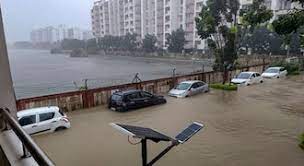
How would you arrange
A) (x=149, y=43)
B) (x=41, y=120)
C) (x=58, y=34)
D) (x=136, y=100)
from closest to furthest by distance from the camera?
(x=41, y=120), (x=136, y=100), (x=149, y=43), (x=58, y=34)

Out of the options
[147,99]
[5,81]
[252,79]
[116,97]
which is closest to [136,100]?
[147,99]

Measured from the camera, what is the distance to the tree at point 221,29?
1950cm

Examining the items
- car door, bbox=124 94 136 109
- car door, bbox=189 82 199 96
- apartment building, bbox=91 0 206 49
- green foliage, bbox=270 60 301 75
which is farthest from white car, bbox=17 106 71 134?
apartment building, bbox=91 0 206 49

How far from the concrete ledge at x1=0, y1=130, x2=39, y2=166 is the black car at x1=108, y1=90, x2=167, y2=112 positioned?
10.6m

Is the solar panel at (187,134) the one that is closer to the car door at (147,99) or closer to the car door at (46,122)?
the car door at (46,122)

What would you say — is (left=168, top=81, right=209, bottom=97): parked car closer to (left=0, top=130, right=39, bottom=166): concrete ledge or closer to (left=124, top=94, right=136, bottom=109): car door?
(left=124, top=94, right=136, bottom=109): car door

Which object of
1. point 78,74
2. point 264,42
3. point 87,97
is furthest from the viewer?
point 264,42

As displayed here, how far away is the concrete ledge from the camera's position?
88.0 inches

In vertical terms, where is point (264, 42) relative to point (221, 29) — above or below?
below

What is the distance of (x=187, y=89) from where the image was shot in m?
Answer: 16.9

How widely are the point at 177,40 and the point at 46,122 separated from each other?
4644 cm

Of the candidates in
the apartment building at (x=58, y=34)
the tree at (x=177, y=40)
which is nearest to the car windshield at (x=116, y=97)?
the tree at (x=177, y=40)

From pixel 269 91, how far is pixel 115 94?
11.1 m

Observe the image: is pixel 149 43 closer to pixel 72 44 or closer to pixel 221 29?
pixel 72 44
